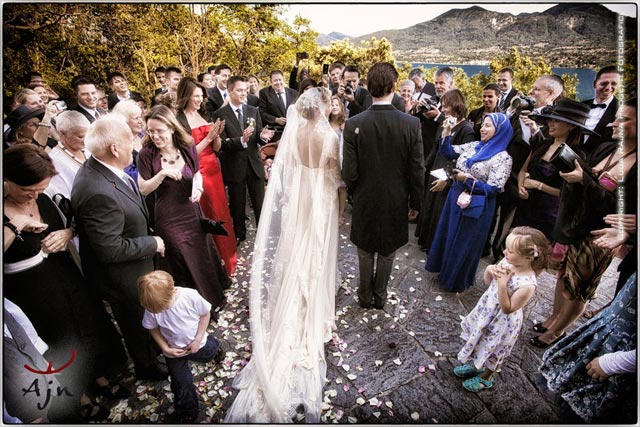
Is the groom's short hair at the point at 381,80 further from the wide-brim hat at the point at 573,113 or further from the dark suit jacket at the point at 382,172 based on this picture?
the wide-brim hat at the point at 573,113

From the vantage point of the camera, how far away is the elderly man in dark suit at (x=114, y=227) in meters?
2.12

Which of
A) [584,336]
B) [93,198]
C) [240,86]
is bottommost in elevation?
[584,336]

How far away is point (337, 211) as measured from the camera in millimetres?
3297

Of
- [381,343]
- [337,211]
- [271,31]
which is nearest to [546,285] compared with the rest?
[381,343]

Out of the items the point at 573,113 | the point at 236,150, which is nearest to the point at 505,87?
the point at 573,113

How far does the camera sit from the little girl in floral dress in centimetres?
222

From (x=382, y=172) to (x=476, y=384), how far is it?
77.0 inches

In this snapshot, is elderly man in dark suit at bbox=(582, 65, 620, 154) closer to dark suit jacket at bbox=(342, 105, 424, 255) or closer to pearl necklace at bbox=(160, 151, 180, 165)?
dark suit jacket at bbox=(342, 105, 424, 255)

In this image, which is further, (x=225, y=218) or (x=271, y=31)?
Answer: (x=271, y=31)

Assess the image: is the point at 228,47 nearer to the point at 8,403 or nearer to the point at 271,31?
the point at 271,31

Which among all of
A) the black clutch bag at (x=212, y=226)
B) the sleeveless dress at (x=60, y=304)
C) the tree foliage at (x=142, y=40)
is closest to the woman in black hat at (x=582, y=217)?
the black clutch bag at (x=212, y=226)

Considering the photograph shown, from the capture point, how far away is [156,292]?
2029 mm

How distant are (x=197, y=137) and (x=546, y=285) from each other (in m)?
4.66

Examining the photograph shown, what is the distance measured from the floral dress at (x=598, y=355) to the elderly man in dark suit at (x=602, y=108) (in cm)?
230
